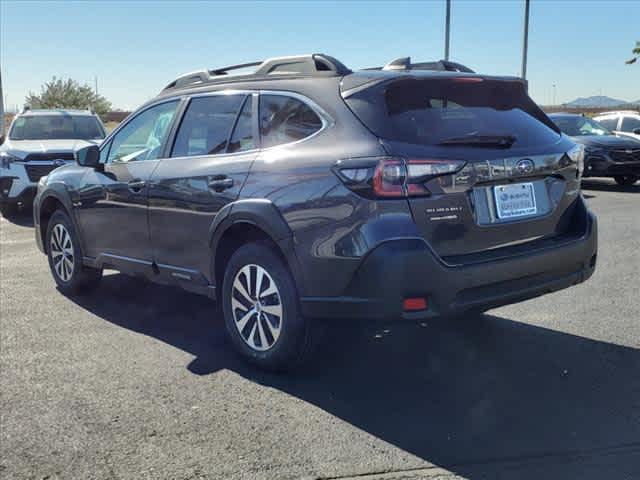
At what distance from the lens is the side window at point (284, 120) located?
4242 millimetres

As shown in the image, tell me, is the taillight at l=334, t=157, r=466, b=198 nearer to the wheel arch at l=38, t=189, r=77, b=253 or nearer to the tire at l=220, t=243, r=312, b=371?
the tire at l=220, t=243, r=312, b=371

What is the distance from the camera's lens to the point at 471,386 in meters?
4.21

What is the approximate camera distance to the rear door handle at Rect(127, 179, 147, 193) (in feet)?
17.6

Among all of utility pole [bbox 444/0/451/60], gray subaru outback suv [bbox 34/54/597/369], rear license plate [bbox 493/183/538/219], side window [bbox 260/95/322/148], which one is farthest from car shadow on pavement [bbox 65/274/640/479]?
utility pole [bbox 444/0/451/60]

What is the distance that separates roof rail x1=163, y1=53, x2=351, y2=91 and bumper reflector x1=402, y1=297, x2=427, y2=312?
1.44 metres

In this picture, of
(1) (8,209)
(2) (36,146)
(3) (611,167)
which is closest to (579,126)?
(3) (611,167)

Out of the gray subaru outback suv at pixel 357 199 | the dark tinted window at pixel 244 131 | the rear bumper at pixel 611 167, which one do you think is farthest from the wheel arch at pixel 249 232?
the rear bumper at pixel 611 167

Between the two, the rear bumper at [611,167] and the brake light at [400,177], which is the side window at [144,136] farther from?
the rear bumper at [611,167]

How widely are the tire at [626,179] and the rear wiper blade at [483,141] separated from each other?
1271 cm

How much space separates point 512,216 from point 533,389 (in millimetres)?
990

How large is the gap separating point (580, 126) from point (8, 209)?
12.3m

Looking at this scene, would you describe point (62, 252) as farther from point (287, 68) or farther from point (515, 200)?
point (515, 200)

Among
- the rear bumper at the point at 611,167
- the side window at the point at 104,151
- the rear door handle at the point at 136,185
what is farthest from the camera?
the rear bumper at the point at 611,167

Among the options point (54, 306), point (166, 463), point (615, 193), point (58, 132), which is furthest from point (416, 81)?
point (615, 193)
